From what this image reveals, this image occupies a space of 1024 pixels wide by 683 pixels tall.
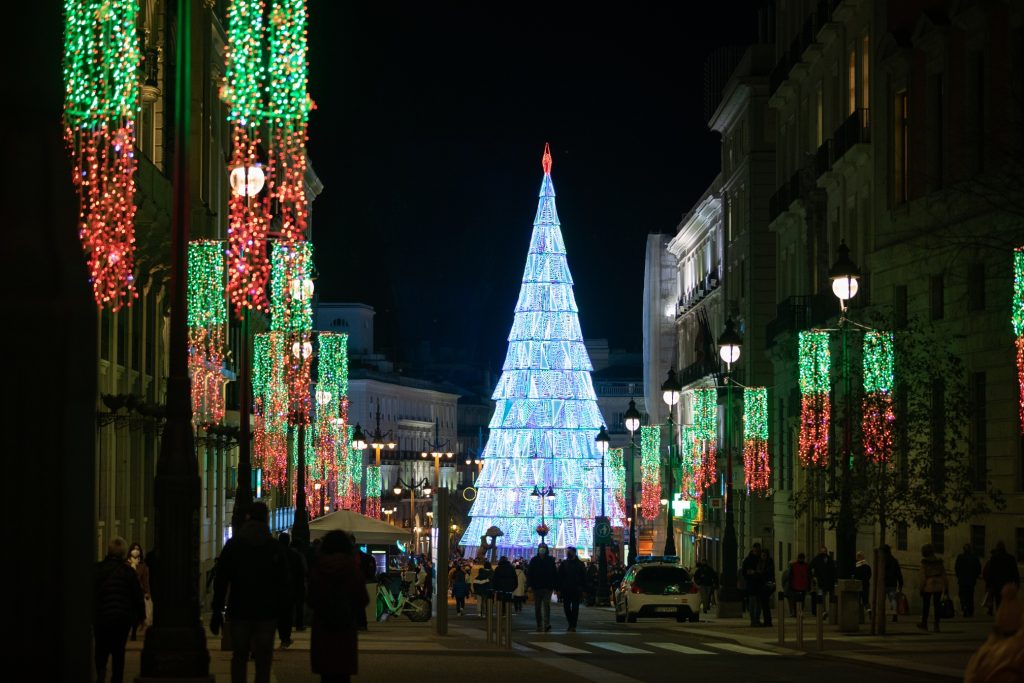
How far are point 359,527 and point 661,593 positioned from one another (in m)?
7.20

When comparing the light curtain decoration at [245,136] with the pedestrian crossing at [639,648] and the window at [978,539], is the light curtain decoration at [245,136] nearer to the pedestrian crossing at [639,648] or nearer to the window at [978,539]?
the pedestrian crossing at [639,648]

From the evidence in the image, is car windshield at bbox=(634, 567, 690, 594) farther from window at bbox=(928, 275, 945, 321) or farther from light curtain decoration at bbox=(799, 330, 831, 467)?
window at bbox=(928, 275, 945, 321)

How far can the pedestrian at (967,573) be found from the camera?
34.7 m

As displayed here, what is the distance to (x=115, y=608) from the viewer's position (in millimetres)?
16828

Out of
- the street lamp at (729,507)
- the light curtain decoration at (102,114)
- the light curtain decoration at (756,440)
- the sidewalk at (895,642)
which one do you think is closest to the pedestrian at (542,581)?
the sidewalk at (895,642)

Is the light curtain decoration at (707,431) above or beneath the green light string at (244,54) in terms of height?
beneath

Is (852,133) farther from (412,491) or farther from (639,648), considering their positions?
(412,491)

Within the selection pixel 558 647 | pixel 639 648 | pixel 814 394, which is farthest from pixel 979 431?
pixel 558 647

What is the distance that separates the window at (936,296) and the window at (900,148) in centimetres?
301

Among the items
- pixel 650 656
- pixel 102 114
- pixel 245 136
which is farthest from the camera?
pixel 650 656

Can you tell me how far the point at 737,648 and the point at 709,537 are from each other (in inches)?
2048

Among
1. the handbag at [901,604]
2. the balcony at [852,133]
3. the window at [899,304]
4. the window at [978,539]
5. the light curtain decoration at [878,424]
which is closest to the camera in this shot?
the light curtain decoration at [878,424]

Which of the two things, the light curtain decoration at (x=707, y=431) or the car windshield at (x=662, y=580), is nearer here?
the car windshield at (x=662, y=580)

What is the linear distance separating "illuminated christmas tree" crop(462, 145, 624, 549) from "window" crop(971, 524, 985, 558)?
2176 inches
